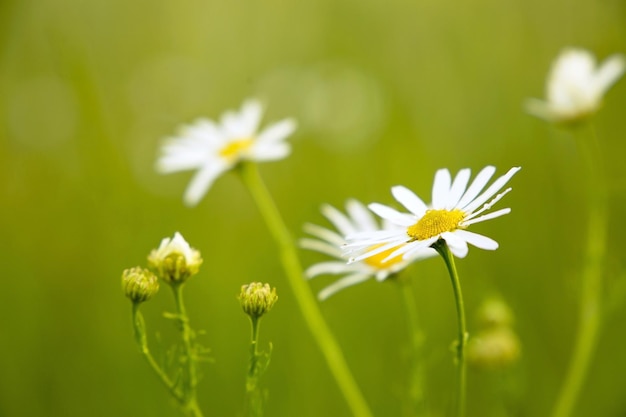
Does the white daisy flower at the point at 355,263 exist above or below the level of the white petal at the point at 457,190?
above

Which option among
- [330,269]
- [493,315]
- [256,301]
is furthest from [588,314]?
[256,301]

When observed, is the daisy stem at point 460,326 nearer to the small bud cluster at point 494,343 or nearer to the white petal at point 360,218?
the small bud cluster at point 494,343

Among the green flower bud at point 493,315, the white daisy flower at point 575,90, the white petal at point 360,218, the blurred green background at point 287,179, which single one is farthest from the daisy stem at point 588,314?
the white petal at point 360,218

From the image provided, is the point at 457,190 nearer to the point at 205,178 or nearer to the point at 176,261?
the point at 176,261

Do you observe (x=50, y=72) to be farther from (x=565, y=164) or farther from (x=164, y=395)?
(x=565, y=164)

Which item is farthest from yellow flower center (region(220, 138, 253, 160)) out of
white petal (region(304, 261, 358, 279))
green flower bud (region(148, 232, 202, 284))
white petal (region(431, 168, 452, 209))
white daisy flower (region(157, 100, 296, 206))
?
white petal (region(431, 168, 452, 209))

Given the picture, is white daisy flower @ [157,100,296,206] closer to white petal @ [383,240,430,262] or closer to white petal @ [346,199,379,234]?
white petal @ [346,199,379,234]
